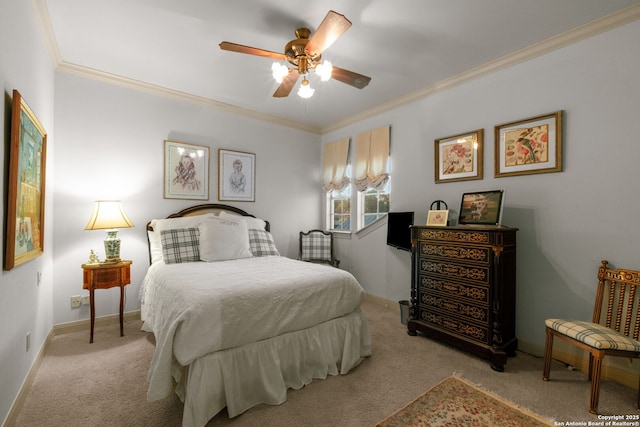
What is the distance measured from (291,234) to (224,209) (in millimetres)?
1164

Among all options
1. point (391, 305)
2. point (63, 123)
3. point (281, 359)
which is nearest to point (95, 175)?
point (63, 123)

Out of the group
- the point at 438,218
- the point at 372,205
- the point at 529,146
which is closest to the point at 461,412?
the point at 438,218

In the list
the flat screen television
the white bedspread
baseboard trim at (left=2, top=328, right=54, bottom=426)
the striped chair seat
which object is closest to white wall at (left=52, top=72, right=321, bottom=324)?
baseboard trim at (left=2, top=328, right=54, bottom=426)

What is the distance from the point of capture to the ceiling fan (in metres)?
1.87

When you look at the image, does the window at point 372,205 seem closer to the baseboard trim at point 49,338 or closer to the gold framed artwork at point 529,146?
the gold framed artwork at point 529,146

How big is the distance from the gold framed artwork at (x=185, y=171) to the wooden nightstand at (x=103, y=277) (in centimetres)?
104

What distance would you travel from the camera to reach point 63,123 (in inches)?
117

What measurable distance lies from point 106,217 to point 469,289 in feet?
11.5

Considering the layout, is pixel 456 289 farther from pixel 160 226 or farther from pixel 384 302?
pixel 160 226

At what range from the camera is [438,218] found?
3.01m

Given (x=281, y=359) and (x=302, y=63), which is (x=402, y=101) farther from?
(x=281, y=359)

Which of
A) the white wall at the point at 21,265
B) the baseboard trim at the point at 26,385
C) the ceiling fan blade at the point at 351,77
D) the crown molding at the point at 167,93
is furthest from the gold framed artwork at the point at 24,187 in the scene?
the ceiling fan blade at the point at 351,77

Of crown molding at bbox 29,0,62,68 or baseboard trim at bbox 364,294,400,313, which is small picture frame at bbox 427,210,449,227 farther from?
crown molding at bbox 29,0,62,68

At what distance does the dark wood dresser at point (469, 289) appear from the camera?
2.40 metres
